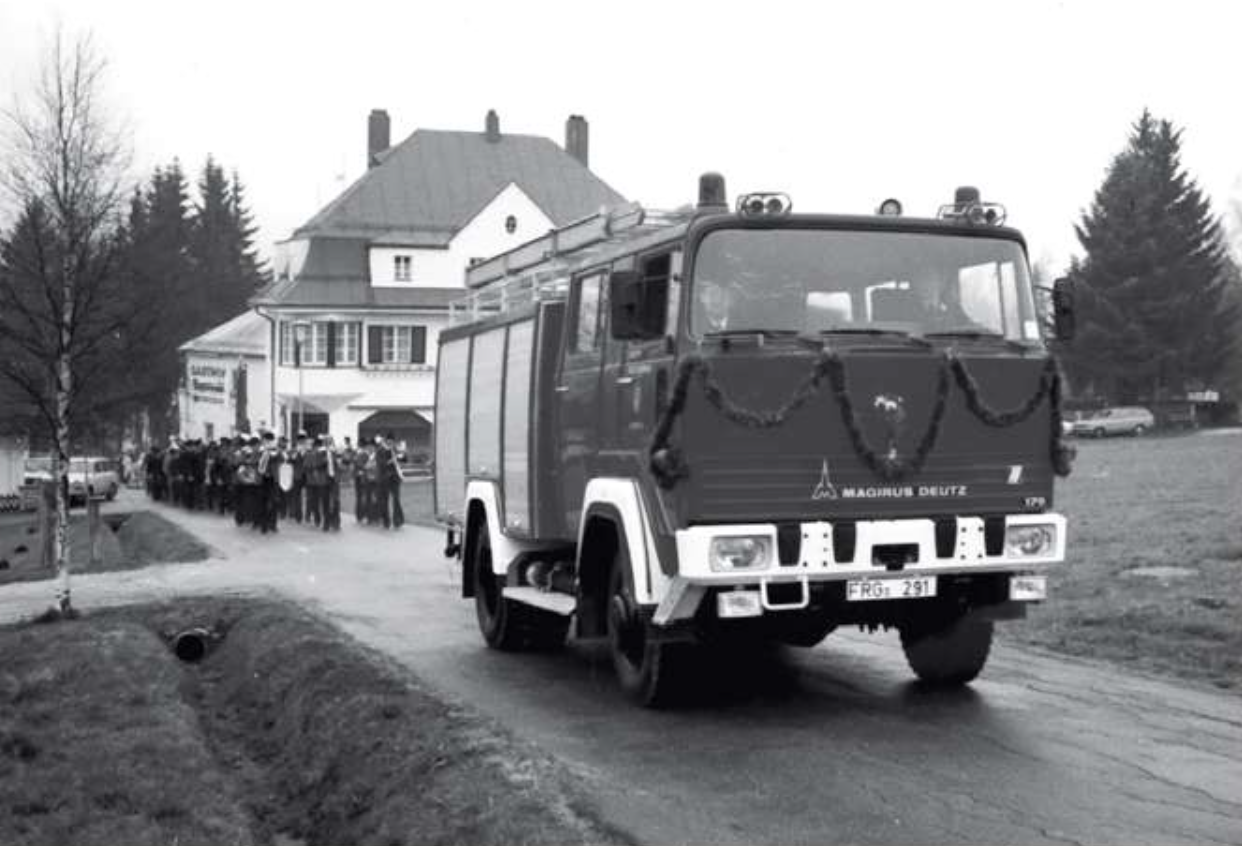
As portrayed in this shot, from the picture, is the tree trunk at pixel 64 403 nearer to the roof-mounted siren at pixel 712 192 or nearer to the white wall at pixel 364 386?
the roof-mounted siren at pixel 712 192

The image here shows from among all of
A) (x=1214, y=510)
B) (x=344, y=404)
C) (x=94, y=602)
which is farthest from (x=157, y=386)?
(x=344, y=404)

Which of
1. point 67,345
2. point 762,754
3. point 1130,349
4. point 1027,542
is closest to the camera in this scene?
point 762,754

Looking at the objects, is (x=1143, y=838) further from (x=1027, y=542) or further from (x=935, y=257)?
(x=935, y=257)

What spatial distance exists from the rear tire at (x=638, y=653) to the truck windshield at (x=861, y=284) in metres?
1.68

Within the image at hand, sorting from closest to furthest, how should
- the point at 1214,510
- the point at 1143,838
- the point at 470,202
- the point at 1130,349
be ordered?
1. the point at 1143,838
2. the point at 1214,510
3. the point at 1130,349
4. the point at 470,202

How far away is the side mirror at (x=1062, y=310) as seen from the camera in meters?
10.0

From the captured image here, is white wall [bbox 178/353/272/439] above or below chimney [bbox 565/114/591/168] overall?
below

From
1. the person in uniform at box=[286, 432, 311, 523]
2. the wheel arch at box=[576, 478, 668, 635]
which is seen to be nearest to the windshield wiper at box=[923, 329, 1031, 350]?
the wheel arch at box=[576, 478, 668, 635]

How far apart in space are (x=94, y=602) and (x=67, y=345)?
3.62 meters

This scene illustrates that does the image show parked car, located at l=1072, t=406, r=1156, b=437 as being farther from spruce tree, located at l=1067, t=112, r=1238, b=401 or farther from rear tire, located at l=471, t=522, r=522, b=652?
rear tire, located at l=471, t=522, r=522, b=652

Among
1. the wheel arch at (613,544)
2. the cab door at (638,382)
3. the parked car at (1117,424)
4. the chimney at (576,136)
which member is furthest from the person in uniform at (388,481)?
the chimney at (576,136)

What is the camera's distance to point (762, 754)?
345 inches

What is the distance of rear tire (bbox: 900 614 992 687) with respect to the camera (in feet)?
35.1

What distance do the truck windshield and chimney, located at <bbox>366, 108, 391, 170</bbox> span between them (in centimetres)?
7292
